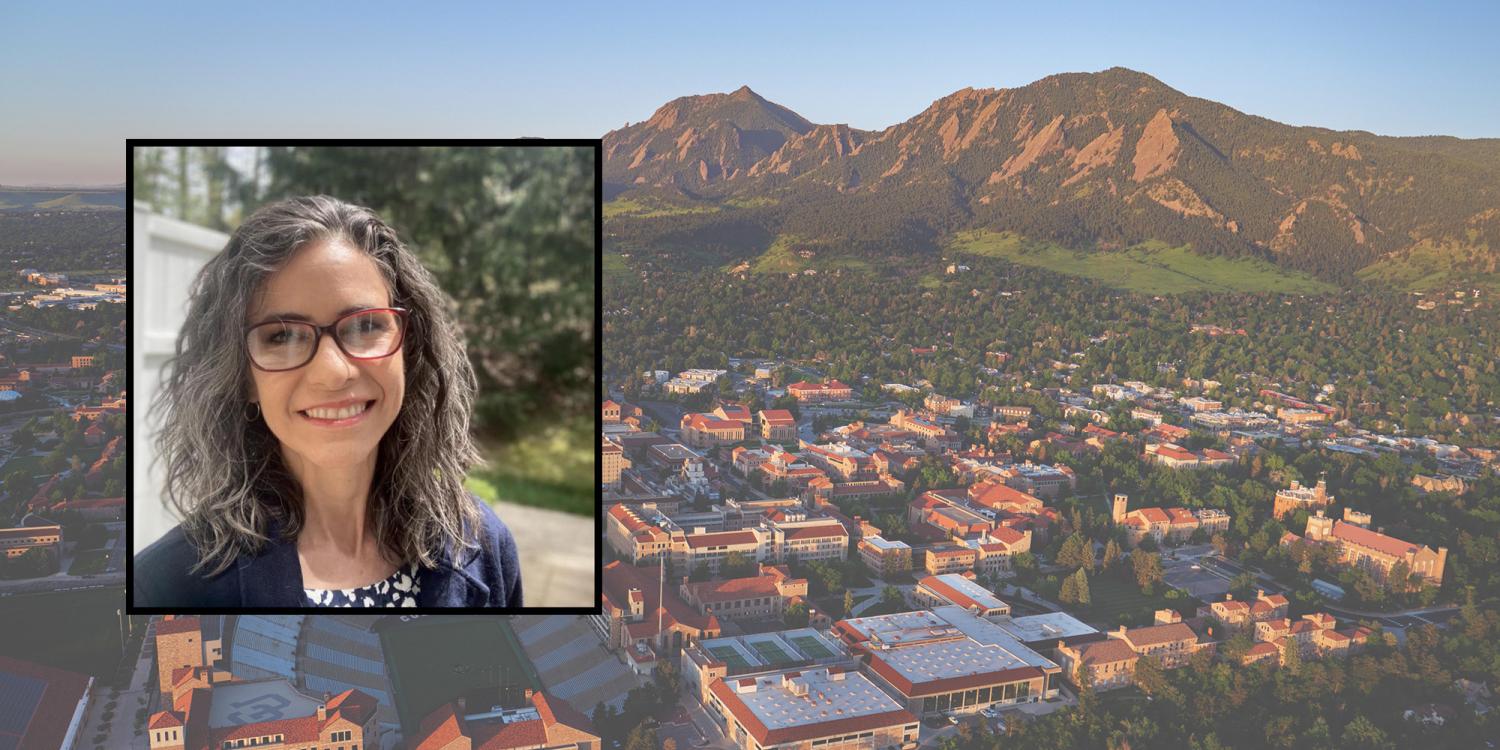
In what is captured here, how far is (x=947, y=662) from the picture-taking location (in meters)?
8.98

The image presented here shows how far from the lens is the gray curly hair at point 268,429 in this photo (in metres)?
1.25

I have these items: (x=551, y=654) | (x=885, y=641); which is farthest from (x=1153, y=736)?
(x=551, y=654)

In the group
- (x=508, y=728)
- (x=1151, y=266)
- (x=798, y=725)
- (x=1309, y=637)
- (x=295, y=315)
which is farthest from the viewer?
(x=1151, y=266)

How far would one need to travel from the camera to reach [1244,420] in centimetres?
1294

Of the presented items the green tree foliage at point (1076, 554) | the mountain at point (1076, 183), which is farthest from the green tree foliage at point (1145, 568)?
the mountain at point (1076, 183)

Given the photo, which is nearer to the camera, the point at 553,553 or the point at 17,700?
the point at 553,553

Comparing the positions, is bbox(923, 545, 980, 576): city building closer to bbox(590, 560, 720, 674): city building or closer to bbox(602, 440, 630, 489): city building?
bbox(590, 560, 720, 674): city building

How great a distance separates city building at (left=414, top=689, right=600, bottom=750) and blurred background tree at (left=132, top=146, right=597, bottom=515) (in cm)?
628

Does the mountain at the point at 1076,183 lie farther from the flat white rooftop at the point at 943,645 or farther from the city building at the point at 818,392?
the flat white rooftop at the point at 943,645

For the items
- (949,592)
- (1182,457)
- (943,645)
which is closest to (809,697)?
(943,645)

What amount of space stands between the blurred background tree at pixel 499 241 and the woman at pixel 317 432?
10 centimetres

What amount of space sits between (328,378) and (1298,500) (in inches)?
479

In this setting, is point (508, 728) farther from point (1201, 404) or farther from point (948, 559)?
point (1201, 404)

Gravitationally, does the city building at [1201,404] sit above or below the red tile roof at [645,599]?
above
